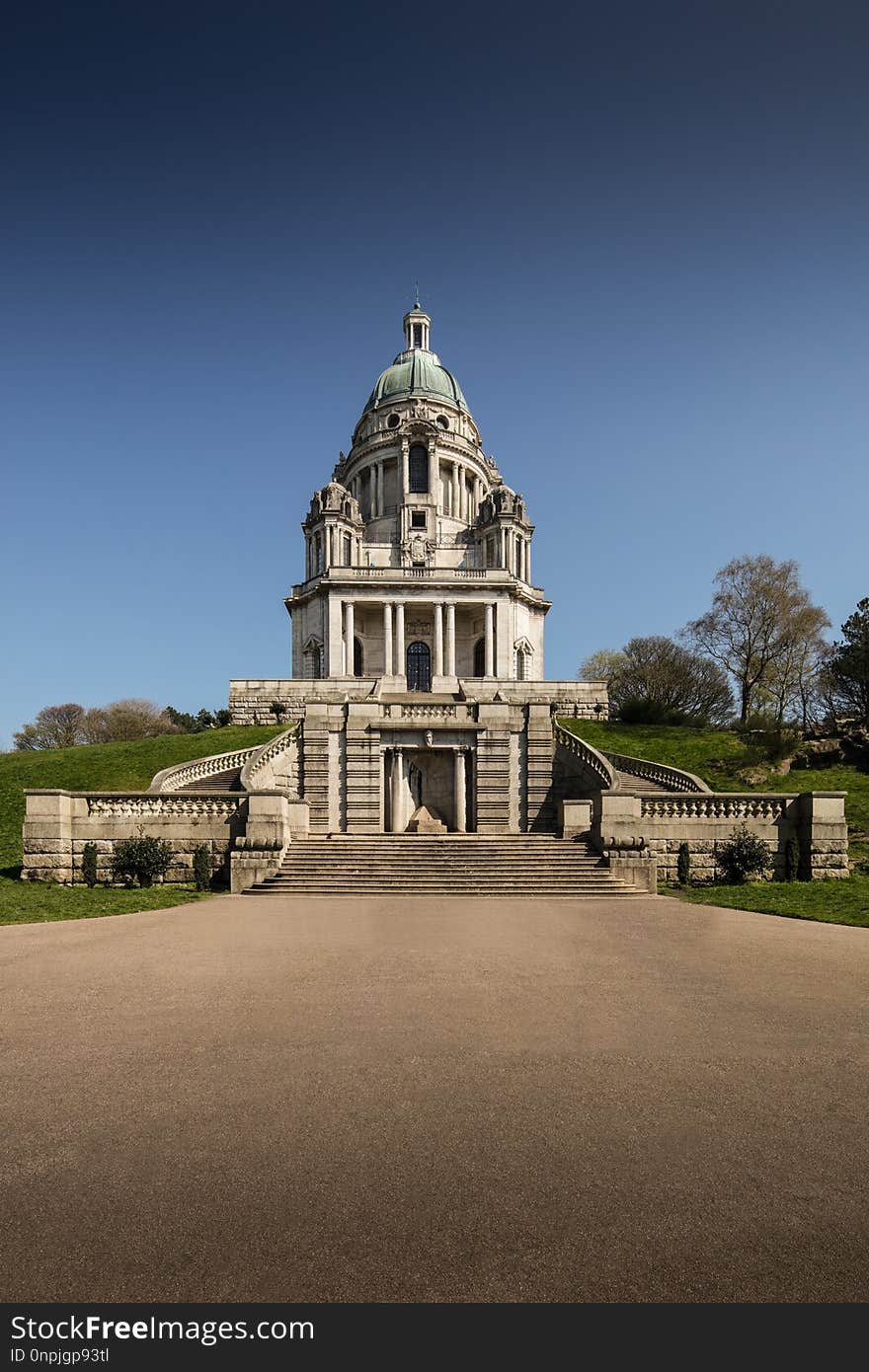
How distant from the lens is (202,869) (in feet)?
67.6

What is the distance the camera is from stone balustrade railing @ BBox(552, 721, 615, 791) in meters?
25.8

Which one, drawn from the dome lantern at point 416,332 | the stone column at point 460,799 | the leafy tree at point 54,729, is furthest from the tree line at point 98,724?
the dome lantern at point 416,332

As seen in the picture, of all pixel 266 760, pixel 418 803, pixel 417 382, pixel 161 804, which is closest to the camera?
pixel 161 804

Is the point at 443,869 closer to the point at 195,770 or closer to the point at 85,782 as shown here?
the point at 195,770

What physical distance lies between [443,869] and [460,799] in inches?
420

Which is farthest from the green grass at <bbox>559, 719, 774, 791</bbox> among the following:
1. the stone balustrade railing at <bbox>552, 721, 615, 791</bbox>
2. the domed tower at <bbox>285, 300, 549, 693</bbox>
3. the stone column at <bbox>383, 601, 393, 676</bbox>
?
the stone column at <bbox>383, 601, 393, 676</bbox>

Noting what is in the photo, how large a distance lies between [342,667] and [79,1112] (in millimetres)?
52752

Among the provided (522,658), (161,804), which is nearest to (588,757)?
(161,804)

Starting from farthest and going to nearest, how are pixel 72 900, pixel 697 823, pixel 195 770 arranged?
pixel 195 770, pixel 697 823, pixel 72 900

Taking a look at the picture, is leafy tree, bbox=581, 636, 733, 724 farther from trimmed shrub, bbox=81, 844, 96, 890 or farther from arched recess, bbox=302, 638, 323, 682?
trimmed shrub, bbox=81, 844, 96, 890

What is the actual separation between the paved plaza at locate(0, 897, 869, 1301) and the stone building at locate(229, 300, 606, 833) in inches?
755

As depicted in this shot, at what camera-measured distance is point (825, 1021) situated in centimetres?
804

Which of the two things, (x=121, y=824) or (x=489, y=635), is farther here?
(x=489, y=635)
